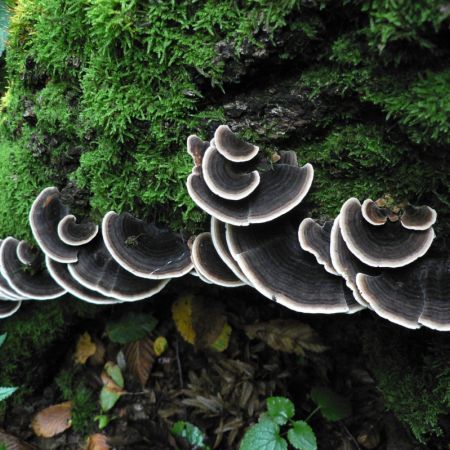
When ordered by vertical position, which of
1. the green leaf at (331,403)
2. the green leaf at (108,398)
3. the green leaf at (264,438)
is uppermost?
the green leaf at (264,438)

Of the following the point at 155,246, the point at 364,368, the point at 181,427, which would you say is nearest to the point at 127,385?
the point at 181,427

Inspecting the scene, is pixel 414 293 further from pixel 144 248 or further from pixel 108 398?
pixel 108 398

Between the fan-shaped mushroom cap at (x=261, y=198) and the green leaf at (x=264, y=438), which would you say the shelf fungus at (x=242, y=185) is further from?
the green leaf at (x=264, y=438)

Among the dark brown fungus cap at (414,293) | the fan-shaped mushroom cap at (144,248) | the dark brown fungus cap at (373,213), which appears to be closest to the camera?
the dark brown fungus cap at (414,293)

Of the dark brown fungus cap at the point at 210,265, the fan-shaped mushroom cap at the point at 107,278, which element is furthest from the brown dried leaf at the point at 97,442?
the dark brown fungus cap at the point at 210,265

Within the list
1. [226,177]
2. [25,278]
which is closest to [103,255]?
[25,278]

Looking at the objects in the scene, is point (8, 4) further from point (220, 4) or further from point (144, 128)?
point (220, 4)
